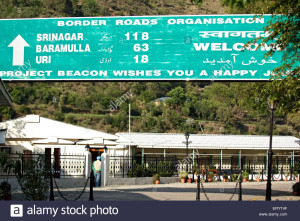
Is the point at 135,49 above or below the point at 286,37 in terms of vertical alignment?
below

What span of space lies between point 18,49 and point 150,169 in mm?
16490

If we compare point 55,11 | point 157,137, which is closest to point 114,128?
point 55,11

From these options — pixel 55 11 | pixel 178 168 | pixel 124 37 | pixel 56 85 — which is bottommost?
pixel 178 168

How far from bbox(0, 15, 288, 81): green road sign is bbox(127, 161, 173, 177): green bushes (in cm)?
1412

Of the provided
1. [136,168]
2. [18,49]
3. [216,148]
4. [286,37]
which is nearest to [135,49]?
[18,49]

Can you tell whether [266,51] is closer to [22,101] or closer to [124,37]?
[124,37]

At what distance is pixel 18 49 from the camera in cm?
1716

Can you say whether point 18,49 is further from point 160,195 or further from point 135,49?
point 160,195

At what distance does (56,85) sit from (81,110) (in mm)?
11914

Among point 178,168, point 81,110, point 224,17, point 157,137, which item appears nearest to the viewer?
point 224,17

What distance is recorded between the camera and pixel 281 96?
683 inches

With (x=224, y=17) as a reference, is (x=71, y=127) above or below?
below

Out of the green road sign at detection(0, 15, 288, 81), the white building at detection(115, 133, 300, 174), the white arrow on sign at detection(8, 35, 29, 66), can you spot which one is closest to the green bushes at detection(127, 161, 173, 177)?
the white building at detection(115, 133, 300, 174)

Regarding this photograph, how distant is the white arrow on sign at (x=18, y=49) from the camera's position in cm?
1709
